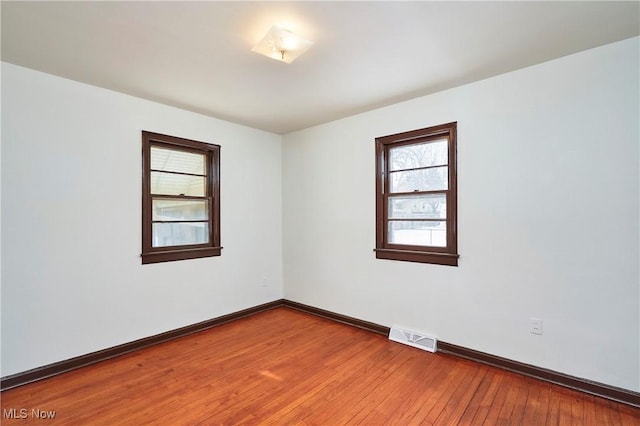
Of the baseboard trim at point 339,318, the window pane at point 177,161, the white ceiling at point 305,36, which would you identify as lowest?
the baseboard trim at point 339,318

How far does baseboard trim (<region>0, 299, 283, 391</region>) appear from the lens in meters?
2.43

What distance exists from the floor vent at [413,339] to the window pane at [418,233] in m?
0.93

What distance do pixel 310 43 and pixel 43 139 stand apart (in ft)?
7.82

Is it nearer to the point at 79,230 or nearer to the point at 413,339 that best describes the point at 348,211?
the point at 413,339

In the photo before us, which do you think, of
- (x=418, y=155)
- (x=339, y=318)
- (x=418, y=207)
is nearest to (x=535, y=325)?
(x=418, y=207)

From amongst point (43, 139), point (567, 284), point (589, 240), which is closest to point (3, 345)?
point (43, 139)

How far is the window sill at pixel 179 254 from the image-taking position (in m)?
3.22

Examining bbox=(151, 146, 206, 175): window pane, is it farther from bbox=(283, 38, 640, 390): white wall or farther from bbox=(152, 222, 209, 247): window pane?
bbox=(283, 38, 640, 390): white wall

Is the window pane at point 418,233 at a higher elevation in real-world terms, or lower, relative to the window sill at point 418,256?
higher

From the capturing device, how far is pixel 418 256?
319 cm

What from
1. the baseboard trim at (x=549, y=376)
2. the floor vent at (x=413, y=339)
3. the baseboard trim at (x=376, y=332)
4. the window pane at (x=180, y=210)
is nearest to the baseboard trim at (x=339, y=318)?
the baseboard trim at (x=376, y=332)

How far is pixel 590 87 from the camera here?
7.56ft

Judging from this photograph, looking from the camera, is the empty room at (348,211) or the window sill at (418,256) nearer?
the empty room at (348,211)

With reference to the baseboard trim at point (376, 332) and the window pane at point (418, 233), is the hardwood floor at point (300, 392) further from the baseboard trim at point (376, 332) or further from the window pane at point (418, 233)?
the window pane at point (418, 233)
